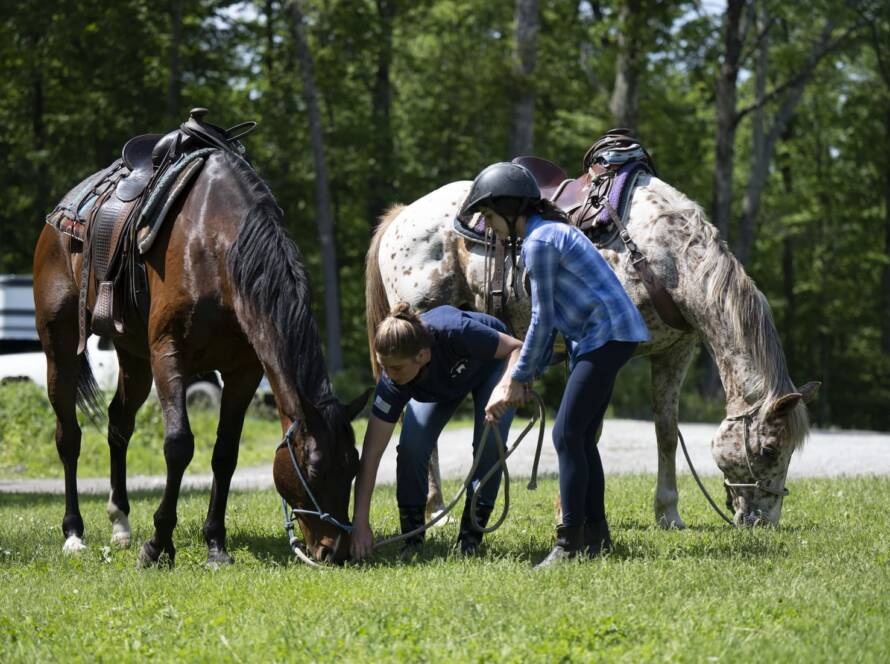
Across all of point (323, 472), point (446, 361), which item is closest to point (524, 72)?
point (446, 361)

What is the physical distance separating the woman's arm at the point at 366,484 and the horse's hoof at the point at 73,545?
2164 mm

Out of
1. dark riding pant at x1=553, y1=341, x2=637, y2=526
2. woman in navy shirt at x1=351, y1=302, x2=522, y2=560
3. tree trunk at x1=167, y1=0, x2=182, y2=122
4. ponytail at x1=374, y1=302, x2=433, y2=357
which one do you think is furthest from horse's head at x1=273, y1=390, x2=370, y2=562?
tree trunk at x1=167, y1=0, x2=182, y2=122

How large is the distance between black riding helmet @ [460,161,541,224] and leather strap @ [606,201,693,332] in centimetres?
171

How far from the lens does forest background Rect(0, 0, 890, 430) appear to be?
77.3 ft

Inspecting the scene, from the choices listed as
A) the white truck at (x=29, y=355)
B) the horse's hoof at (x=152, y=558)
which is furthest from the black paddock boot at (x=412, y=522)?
the white truck at (x=29, y=355)

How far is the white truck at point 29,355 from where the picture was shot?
18.6 meters

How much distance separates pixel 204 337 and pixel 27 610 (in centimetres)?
178

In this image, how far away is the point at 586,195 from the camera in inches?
316

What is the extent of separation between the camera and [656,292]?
7477 millimetres

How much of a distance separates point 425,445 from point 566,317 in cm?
113

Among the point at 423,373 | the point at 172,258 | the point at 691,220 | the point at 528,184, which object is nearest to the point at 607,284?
the point at 528,184

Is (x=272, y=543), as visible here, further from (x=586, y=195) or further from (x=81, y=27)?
(x=81, y=27)

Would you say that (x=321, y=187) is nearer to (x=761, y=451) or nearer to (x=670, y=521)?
(x=670, y=521)

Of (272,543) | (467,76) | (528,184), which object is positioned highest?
(467,76)
